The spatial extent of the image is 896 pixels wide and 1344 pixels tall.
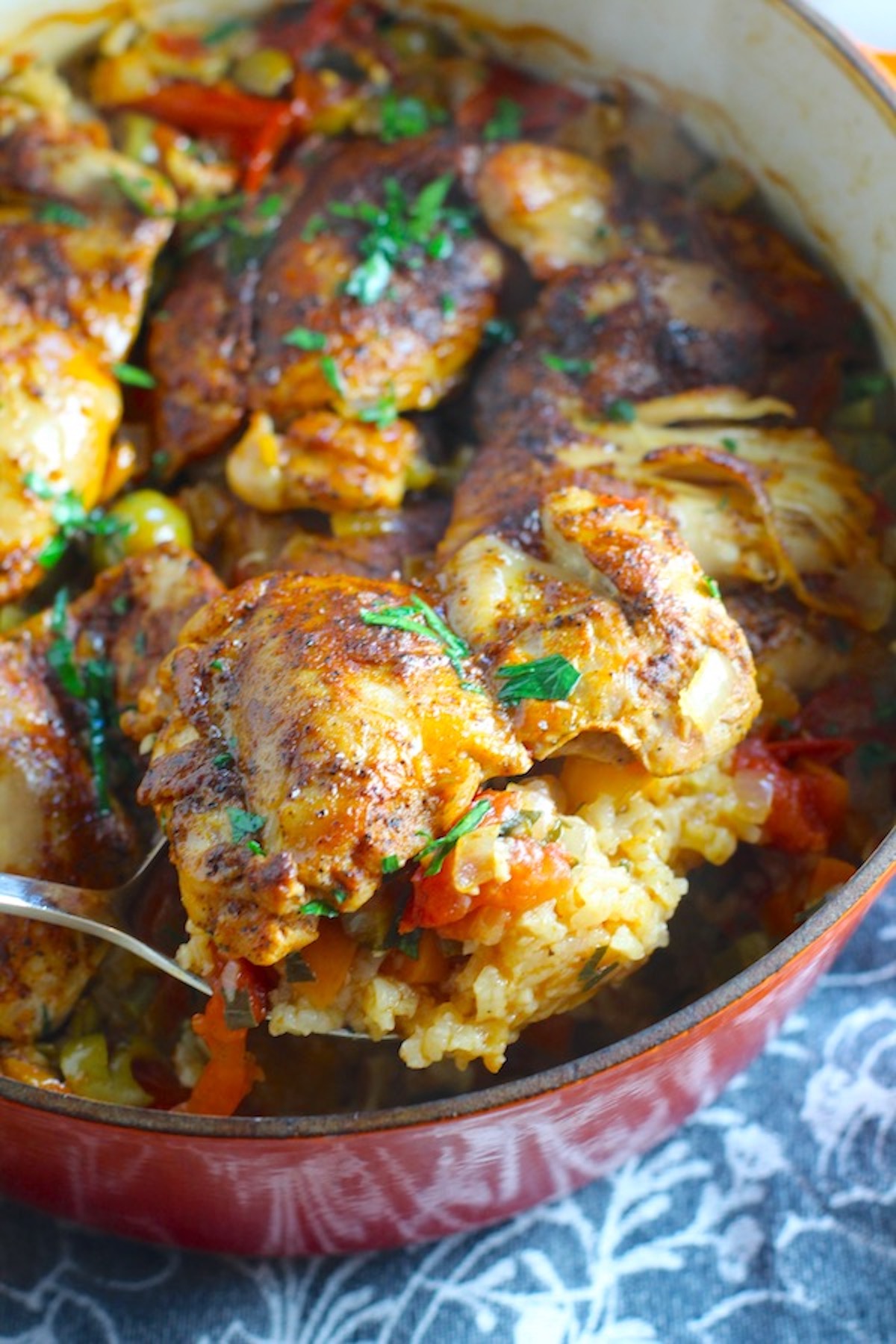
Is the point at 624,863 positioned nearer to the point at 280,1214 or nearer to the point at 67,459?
the point at 280,1214

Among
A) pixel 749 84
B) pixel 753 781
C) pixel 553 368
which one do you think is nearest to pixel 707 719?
pixel 753 781

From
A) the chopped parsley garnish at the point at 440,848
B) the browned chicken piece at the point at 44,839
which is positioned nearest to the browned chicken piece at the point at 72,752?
Answer: the browned chicken piece at the point at 44,839

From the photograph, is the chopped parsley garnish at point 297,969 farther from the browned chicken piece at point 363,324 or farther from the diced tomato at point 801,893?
the browned chicken piece at point 363,324

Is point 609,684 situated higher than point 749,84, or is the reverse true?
point 749,84

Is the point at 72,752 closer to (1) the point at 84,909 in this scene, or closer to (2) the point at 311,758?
(1) the point at 84,909

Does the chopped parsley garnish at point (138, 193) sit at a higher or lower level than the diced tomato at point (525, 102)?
lower

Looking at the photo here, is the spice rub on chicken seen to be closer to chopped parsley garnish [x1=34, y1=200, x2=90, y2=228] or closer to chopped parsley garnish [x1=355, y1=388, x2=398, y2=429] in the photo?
chopped parsley garnish [x1=355, y1=388, x2=398, y2=429]

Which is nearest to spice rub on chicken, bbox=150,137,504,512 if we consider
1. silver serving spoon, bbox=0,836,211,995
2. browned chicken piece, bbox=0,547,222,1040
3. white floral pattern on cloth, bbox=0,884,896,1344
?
browned chicken piece, bbox=0,547,222,1040
